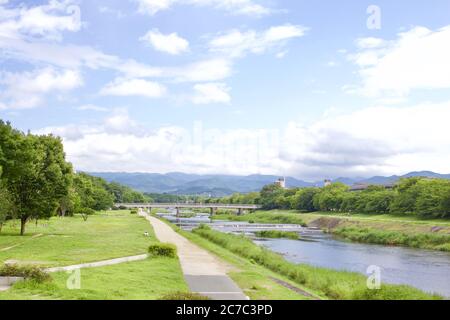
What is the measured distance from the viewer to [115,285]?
21266 mm

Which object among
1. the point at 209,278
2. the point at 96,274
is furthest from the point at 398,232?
the point at 96,274

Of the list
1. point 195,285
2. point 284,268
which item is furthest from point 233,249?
point 195,285

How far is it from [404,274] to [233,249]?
16.6 metres

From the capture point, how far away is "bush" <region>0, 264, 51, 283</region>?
1964cm

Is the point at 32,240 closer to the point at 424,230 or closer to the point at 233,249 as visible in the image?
the point at 233,249

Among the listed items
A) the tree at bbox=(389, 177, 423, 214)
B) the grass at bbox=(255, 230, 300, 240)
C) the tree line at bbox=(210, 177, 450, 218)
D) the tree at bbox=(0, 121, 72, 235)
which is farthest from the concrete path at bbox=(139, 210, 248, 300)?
the tree at bbox=(389, 177, 423, 214)

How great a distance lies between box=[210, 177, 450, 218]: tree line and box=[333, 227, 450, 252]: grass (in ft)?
57.9

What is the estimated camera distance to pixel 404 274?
3969 cm

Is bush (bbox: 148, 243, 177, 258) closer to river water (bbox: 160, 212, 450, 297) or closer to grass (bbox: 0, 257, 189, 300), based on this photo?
grass (bbox: 0, 257, 189, 300)

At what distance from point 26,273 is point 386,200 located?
10769cm

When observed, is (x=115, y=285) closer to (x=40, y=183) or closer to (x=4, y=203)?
(x=4, y=203)

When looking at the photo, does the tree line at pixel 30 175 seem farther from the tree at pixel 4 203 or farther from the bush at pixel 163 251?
the bush at pixel 163 251

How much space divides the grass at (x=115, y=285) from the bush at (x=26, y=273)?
1.08 feet
